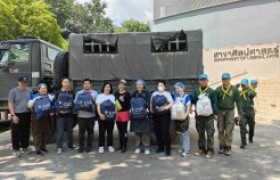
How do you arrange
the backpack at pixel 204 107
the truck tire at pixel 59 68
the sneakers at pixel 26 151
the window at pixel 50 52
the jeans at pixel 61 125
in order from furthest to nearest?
the window at pixel 50 52, the truck tire at pixel 59 68, the jeans at pixel 61 125, the sneakers at pixel 26 151, the backpack at pixel 204 107

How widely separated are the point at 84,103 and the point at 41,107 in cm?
85

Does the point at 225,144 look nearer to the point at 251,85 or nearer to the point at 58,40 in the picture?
the point at 251,85

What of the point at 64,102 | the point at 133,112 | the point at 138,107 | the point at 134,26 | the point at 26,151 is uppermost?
the point at 134,26

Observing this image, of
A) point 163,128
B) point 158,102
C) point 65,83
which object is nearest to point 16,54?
point 65,83

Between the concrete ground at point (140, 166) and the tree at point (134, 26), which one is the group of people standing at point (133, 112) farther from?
the tree at point (134, 26)

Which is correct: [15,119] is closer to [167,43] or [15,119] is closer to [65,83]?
[65,83]

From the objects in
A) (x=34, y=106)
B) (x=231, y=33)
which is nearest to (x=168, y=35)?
(x=34, y=106)

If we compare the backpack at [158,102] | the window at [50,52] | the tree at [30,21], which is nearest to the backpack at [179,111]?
the backpack at [158,102]

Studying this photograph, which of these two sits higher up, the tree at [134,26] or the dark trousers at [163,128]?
the tree at [134,26]

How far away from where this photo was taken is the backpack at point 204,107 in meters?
8.70

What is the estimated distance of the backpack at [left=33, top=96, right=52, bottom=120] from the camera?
29.2 feet

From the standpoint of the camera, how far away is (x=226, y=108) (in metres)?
8.98

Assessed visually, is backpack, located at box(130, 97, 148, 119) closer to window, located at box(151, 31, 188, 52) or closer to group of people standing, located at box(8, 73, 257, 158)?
group of people standing, located at box(8, 73, 257, 158)

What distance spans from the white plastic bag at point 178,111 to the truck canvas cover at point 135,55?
121cm
